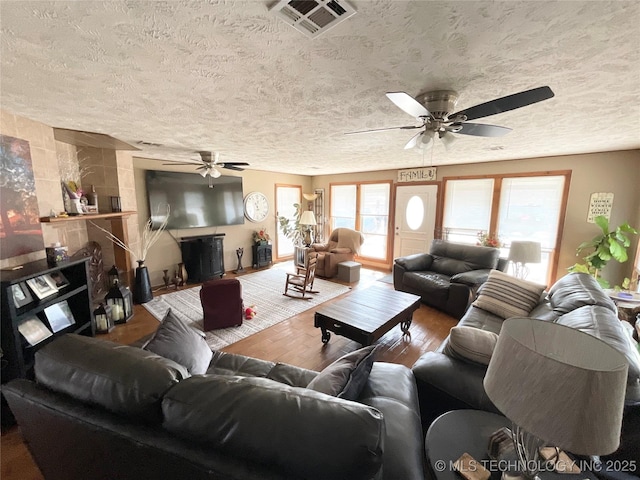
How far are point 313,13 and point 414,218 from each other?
4993 mm

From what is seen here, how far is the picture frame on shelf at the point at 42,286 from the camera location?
206 centimetres

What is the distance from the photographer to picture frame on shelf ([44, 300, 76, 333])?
220cm

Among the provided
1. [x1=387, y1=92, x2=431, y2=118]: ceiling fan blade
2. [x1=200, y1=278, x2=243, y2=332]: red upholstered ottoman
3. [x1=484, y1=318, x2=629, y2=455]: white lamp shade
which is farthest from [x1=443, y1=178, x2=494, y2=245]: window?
[x1=484, y1=318, x2=629, y2=455]: white lamp shade

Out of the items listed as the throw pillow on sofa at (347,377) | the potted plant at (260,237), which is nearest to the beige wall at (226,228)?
the potted plant at (260,237)

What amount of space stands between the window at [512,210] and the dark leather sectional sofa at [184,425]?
14.6 ft

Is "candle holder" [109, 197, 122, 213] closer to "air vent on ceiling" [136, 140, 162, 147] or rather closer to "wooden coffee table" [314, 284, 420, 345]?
"air vent on ceiling" [136, 140, 162, 147]

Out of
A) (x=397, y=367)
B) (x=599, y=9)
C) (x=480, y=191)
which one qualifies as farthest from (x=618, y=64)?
(x=480, y=191)

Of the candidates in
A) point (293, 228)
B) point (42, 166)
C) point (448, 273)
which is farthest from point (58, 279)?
point (448, 273)

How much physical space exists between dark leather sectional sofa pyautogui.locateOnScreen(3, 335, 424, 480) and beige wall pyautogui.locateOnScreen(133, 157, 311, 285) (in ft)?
12.4

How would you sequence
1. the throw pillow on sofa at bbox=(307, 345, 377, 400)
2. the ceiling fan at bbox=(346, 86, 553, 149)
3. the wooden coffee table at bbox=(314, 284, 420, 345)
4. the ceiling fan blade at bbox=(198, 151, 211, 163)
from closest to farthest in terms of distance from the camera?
the throw pillow on sofa at bbox=(307, 345, 377, 400)
the ceiling fan at bbox=(346, 86, 553, 149)
the wooden coffee table at bbox=(314, 284, 420, 345)
the ceiling fan blade at bbox=(198, 151, 211, 163)

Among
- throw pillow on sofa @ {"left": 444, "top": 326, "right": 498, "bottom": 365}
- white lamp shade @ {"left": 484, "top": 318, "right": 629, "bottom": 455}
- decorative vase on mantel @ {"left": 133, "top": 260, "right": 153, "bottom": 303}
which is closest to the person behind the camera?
white lamp shade @ {"left": 484, "top": 318, "right": 629, "bottom": 455}

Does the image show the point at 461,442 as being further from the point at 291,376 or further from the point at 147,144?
the point at 147,144

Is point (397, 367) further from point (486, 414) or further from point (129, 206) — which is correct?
point (129, 206)

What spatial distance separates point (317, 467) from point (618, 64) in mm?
2335
